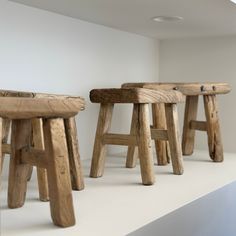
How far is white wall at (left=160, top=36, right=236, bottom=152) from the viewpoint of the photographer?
5.99 feet

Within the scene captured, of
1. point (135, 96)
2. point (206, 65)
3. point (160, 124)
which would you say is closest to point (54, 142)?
point (135, 96)

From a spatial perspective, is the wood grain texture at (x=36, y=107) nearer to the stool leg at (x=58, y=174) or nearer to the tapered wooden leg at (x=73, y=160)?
the stool leg at (x=58, y=174)

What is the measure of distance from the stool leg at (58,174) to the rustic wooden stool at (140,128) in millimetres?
391

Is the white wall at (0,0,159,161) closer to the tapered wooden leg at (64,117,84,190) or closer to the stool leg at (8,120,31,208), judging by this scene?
the tapered wooden leg at (64,117,84,190)

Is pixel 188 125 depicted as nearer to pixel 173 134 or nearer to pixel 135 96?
pixel 173 134

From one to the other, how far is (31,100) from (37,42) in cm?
67

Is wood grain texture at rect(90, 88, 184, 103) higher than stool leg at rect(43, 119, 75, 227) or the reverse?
higher

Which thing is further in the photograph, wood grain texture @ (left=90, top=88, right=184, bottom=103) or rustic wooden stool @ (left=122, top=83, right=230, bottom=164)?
rustic wooden stool @ (left=122, top=83, right=230, bottom=164)

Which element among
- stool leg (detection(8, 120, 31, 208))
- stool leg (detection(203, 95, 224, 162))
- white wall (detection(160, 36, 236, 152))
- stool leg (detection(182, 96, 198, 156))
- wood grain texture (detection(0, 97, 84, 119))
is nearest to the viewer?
wood grain texture (detection(0, 97, 84, 119))

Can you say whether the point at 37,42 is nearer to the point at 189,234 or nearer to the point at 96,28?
the point at 96,28

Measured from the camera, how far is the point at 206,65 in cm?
188

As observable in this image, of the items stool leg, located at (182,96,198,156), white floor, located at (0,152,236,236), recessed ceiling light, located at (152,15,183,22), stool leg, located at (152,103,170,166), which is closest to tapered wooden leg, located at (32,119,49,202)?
white floor, located at (0,152,236,236)

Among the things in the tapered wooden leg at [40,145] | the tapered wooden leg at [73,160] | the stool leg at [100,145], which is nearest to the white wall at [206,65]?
the stool leg at [100,145]

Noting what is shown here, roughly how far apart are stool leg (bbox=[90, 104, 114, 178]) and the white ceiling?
32cm
